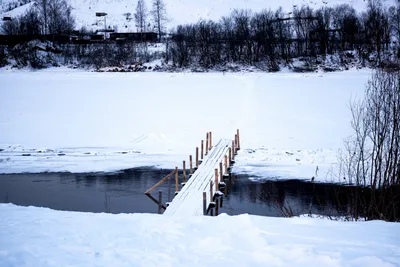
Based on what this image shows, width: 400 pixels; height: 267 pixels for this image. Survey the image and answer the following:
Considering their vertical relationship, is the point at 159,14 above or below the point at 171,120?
above

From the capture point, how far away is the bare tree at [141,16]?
195 ft

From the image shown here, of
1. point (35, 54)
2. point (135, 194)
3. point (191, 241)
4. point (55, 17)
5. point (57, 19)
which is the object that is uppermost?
point (55, 17)

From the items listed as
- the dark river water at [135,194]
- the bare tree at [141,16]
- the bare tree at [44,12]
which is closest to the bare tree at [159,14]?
the bare tree at [141,16]

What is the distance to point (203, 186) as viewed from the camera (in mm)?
15117

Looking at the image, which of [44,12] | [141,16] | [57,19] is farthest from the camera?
[141,16]

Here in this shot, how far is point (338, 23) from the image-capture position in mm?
A: 51188

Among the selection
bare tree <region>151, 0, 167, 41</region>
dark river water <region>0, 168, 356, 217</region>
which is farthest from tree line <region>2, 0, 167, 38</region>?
dark river water <region>0, 168, 356, 217</region>

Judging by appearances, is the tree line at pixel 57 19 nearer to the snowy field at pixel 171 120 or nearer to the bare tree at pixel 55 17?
the bare tree at pixel 55 17

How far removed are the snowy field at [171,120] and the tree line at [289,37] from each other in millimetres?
7510

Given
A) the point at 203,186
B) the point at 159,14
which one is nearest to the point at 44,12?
the point at 159,14

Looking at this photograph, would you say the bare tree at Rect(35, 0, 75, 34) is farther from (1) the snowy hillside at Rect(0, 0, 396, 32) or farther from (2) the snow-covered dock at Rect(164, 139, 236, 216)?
(2) the snow-covered dock at Rect(164, 139, 236, 216)

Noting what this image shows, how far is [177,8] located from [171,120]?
4369 centimetres

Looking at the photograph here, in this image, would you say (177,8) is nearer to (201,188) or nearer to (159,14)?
(159,14)

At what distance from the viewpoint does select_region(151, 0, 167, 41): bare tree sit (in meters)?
60.0
